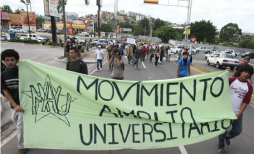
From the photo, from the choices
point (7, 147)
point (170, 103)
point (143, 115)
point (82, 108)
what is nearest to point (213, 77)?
point (170, 103)

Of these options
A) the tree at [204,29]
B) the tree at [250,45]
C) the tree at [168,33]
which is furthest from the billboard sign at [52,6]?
the tree at [204,29]

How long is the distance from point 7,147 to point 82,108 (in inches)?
69.3

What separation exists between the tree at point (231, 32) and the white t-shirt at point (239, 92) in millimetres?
93950

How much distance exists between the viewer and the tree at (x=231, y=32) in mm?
82875

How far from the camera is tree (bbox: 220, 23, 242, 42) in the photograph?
82875mm

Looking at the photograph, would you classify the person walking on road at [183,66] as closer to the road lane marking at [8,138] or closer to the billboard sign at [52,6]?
the road lane marking at [8,138]

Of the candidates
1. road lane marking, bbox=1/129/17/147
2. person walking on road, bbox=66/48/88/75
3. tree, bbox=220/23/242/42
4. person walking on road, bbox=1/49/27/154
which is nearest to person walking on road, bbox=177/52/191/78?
person walking on road, bbox=66/48/88/75

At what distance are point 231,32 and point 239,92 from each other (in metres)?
94.4

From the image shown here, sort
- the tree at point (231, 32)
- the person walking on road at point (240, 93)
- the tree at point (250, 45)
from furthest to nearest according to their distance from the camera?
1. the tree at point (231, 32)
2. the tree at point (250, 45)
3. the person walking on road at point (240, 93)

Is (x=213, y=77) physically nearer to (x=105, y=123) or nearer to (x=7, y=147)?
(x=105, y=123)

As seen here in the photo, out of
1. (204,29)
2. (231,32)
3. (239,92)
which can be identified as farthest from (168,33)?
(239,92)

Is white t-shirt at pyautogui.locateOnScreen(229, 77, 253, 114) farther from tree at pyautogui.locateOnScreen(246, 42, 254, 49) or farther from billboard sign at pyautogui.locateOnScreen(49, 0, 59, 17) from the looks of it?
tree at pyautogui.locateOnScreen(246, 42, 254, 49)

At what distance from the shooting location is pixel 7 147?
11.4ft

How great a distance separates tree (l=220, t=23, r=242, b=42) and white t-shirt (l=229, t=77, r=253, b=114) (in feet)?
308
